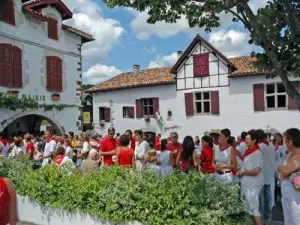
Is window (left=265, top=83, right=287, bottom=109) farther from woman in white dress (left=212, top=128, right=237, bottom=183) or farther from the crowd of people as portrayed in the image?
woman in white dress (left=212, top=128, right=237, bottom=183)

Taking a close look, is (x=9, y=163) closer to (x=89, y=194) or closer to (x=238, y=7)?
(x=89, y=194)

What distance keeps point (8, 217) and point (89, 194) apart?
108 inches

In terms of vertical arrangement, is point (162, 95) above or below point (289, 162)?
above

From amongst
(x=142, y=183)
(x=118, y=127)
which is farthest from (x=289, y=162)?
(x=118, y=127)

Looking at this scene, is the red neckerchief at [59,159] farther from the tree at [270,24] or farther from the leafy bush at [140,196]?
the tree at [270,24]

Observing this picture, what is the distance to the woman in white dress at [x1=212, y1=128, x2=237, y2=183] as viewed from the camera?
6.15 metres

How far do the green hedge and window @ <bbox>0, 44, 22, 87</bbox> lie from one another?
9158mm

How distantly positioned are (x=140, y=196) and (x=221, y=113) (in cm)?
1581

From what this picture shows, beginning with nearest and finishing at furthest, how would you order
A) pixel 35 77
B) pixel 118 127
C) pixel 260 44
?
1. pixel 260 44
2. pixel 35 77
3. pixel 118 127

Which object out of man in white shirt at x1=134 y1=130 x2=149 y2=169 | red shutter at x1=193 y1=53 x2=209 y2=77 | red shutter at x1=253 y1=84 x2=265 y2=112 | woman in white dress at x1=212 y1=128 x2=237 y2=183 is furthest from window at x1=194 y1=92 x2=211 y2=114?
woman in white dress at x1=212 y1=128 x2=237 y2=183

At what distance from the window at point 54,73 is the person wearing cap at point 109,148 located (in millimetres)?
10374

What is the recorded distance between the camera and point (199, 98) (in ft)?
69.9

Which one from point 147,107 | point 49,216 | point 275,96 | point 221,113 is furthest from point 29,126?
point 275,96

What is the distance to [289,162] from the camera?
169 inches
